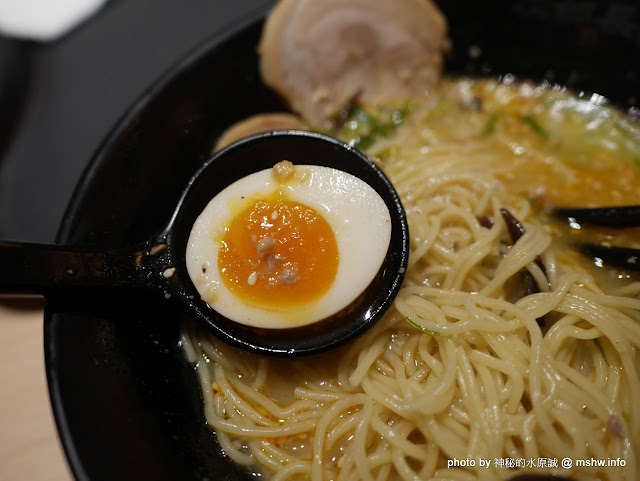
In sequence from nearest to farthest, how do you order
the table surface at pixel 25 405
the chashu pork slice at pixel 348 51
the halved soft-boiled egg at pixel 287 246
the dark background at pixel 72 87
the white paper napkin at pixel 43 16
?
the halved soft-boiled egg at pixel 287 246, the table surface at pixel 25 405, the chashu pork slice at pixel 348 51, the dark background at pixel 72 87, the white paper napkin at pixel 43 16

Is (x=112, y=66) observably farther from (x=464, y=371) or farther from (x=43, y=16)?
(x=464, y=371)

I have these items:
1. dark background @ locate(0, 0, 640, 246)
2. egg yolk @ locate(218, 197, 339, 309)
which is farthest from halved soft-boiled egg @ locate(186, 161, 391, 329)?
dark background @ locate(0, 0, 640, 246)

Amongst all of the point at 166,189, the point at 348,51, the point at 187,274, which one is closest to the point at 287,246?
the point at 187,274

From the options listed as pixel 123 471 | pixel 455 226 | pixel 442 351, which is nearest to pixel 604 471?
pixel 442 351

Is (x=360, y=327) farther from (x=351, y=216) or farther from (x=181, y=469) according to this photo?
(x=181, y=469)

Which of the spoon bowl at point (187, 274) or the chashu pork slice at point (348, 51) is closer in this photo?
the spoon bowl at point (187, 274)

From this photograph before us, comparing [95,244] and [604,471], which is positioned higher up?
[95,244]

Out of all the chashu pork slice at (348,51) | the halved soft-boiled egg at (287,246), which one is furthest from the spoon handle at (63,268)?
the chashu pork slice at (348,51)

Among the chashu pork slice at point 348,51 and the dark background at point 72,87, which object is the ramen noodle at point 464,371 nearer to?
the chashu pork slice at point 348,51
